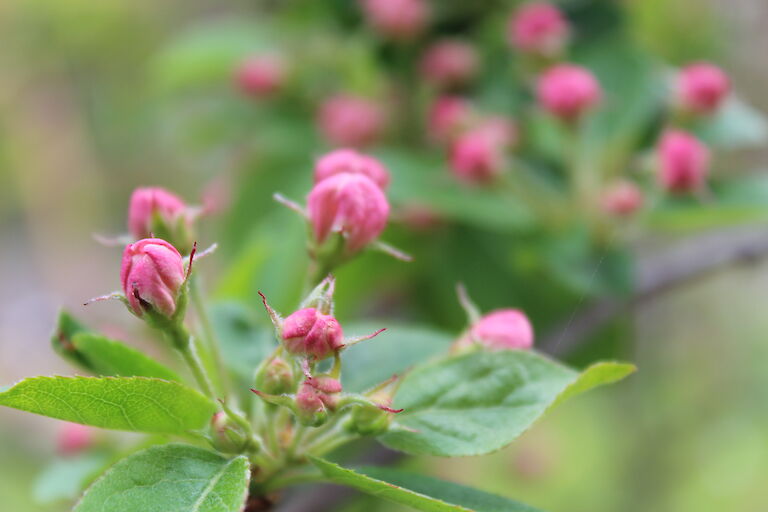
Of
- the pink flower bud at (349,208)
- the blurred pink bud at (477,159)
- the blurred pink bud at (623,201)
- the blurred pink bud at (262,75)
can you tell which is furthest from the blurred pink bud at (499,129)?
the pink flower bud at (349,208)

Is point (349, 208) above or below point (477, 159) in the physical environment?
below

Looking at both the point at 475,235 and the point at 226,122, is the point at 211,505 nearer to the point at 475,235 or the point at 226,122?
the point at 475,235

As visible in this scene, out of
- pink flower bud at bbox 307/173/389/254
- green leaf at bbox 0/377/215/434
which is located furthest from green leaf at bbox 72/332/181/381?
pink flower bud at bbox 307/173/389/254

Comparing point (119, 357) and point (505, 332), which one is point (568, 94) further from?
point (119, 357)

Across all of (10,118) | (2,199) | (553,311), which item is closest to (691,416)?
(553,311)

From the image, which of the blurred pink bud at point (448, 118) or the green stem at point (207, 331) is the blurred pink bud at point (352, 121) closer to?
the blurred pink bud at point (448, 118)

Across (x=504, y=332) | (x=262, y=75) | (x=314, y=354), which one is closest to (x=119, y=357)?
(x=314, y=354)

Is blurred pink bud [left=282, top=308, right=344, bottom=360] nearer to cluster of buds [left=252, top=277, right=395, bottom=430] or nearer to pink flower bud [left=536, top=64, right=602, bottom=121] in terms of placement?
cluster of buds [left=252, top=277, right=395, bottom=430]
